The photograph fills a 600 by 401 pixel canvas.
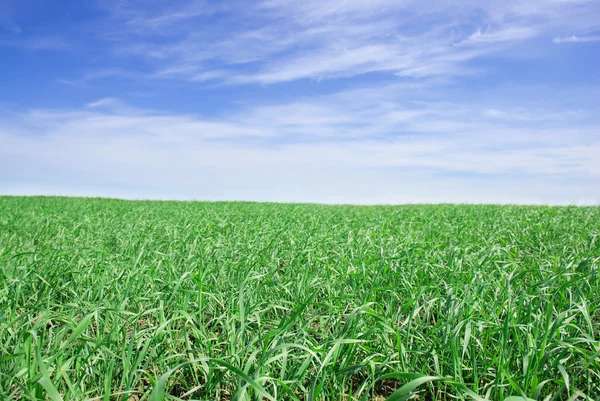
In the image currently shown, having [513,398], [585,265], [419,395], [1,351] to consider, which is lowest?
[419,395]

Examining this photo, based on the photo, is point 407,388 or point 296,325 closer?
point 407,388

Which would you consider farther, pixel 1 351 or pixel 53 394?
pixel 1 351

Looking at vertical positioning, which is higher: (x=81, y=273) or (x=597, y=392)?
(x=81, y=273)

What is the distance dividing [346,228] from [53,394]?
6.90m

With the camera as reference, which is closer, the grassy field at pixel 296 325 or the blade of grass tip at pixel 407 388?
the blade of grass tip at pixel 407 388

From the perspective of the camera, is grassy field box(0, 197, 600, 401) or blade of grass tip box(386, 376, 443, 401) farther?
grassy field box(0, 197, 600, 401)

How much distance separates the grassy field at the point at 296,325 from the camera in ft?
8.11

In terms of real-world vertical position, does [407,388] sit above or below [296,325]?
above

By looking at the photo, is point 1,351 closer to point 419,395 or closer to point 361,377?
point 361,377

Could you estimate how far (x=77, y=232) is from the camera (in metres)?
8.60

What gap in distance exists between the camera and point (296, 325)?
335 cm

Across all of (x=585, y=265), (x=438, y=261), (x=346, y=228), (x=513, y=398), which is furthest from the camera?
(x=346, y=228)

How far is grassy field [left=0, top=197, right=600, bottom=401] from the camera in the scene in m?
2.47

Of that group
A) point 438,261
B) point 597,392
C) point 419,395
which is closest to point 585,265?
point 438,261
